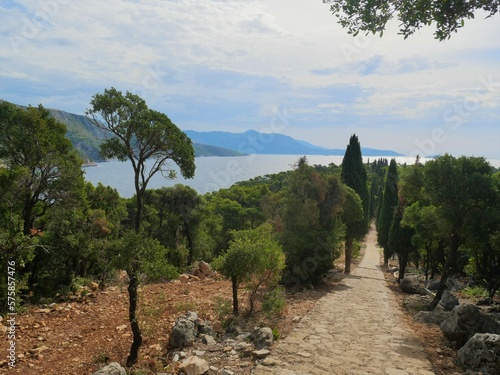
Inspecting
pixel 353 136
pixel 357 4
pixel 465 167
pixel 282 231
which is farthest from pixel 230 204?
pixel 357 4

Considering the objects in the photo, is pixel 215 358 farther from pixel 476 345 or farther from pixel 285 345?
pixel 476 345

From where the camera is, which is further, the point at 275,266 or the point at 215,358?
the point at 275,266

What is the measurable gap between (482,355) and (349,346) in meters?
2.75

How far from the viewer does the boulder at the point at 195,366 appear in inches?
277

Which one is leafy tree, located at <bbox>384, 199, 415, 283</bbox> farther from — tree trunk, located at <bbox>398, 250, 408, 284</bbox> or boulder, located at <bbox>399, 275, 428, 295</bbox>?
boulder, located at <bbox>399, 275, 428, 295</bbox>

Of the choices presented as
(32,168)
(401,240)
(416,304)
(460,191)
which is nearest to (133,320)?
(32,168)

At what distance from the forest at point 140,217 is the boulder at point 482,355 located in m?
4.64

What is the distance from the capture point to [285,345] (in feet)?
27.6

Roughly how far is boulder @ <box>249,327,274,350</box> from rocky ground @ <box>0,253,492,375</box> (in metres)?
0.53

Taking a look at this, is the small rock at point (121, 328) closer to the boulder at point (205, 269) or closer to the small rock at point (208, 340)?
the small rock at point (208, 340)

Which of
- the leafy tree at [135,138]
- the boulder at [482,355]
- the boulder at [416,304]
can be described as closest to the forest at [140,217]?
the leafy tree at [135,138]

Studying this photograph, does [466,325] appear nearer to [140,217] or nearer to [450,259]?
[450,259]

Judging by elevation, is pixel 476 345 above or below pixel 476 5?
below

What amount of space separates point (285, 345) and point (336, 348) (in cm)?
123
